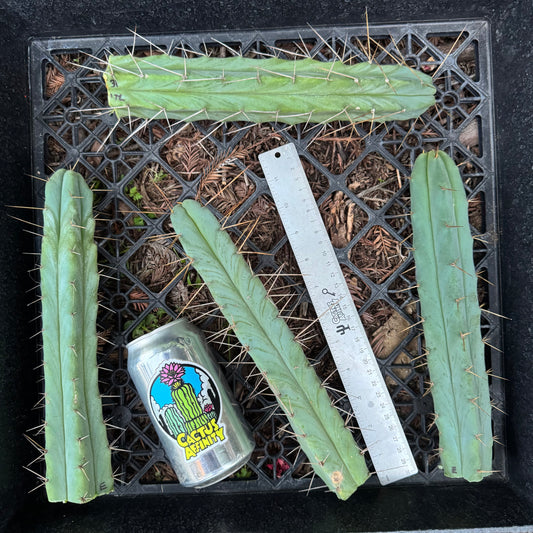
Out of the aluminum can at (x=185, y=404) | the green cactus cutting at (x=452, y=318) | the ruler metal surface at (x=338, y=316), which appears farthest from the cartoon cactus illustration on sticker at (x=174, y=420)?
the green cactus cutting at (x=452, y=318)

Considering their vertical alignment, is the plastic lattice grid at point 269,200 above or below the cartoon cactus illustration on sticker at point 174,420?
above

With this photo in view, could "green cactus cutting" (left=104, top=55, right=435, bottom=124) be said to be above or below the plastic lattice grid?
above

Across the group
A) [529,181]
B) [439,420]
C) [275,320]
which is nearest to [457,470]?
[439,420]

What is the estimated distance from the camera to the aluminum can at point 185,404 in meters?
1.35

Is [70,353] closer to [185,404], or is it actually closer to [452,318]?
[185,404]

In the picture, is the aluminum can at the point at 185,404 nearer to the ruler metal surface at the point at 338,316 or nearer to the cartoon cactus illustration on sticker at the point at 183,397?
the cartoon cactus illustration on sticker at the point at 183,397

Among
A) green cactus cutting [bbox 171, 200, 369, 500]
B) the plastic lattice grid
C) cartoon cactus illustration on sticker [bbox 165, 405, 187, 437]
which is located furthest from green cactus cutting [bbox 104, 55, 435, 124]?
cartoon cactus illustration on sticker [bbox 165, 405, 187, 437]

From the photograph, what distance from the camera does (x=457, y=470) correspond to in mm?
1390

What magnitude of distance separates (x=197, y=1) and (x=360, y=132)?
0.77 m

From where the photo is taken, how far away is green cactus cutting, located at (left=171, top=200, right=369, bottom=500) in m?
1.32

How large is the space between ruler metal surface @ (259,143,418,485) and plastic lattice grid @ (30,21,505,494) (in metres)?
0.05

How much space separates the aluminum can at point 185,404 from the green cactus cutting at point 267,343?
197 millimetres

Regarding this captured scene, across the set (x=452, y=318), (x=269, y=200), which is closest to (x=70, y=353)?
(x=269, y=200)

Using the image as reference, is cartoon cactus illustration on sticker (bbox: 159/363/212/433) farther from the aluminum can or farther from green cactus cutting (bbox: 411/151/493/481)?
green cactus cutting (bbox: 411/151/493/481)
